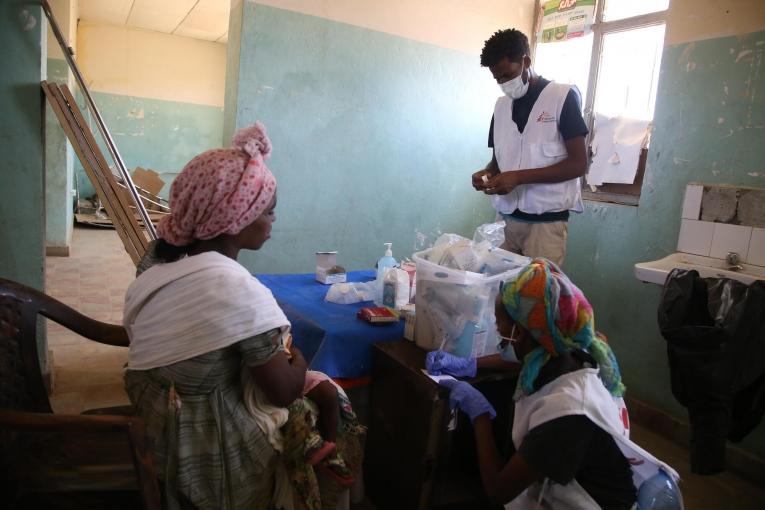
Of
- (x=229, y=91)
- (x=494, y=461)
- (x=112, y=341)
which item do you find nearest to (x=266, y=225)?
(x=112, y=341)

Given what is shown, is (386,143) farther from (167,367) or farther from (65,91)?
(167,367)

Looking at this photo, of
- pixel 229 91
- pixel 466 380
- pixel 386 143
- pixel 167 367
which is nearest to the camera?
pixel 167 367

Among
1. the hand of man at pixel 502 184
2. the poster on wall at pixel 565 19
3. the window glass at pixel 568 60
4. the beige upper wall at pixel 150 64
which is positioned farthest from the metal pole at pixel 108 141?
the beige upper wall at pixel 150 64

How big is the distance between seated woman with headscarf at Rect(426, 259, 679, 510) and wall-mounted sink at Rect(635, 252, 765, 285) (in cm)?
140

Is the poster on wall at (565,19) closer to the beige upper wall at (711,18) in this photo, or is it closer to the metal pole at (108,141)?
the beige upper wall at (711,18)

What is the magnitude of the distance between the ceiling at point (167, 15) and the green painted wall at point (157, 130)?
1152 mm

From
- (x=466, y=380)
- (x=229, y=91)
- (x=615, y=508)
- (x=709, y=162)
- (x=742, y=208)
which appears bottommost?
(x=615, y=508)

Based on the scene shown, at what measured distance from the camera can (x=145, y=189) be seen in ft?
26.6

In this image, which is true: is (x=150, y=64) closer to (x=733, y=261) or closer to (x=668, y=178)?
(x=668, y=178)

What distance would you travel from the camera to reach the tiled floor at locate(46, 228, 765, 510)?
2.42 meters

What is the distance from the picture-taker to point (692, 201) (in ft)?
9.37

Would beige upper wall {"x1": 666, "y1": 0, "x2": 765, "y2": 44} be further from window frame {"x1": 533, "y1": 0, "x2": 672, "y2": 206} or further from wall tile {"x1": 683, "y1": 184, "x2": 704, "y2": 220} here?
wall tile {"x1": 683, "y1": 184, "x2": 704, "y2": 220}

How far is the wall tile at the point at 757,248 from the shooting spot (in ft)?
8.42

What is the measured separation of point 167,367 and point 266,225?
0.40 m
